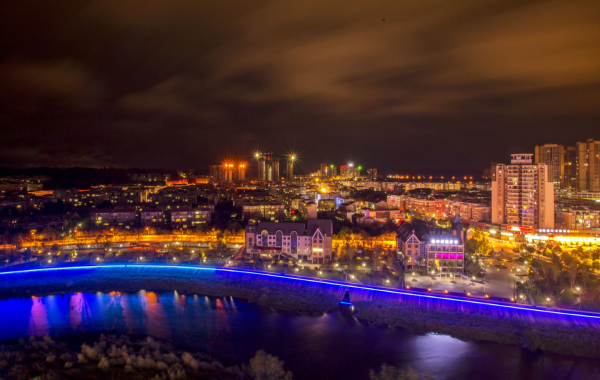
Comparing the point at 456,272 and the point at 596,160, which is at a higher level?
the point at 596,160

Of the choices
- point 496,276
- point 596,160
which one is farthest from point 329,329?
point 596,160

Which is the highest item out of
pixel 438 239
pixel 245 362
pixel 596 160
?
pixel 596 160

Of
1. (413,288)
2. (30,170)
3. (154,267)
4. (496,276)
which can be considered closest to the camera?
(413,288)

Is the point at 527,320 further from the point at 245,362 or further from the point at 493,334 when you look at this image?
the point at 245,362

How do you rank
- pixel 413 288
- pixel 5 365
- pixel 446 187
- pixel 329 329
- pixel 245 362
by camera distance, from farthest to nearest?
pixel 446 187
pixel 413 288
pixel 329 329
pixel 245 362
pixel 5 365

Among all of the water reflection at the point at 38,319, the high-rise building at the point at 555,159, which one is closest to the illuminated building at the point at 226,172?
the high-rise building at the point at 555,159

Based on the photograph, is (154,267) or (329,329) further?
(154,267)

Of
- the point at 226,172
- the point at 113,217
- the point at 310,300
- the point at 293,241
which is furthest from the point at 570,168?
the point at 226,172

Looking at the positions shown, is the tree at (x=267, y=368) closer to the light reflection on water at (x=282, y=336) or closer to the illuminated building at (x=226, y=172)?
the light reflection on water at (x=282, y=336)
